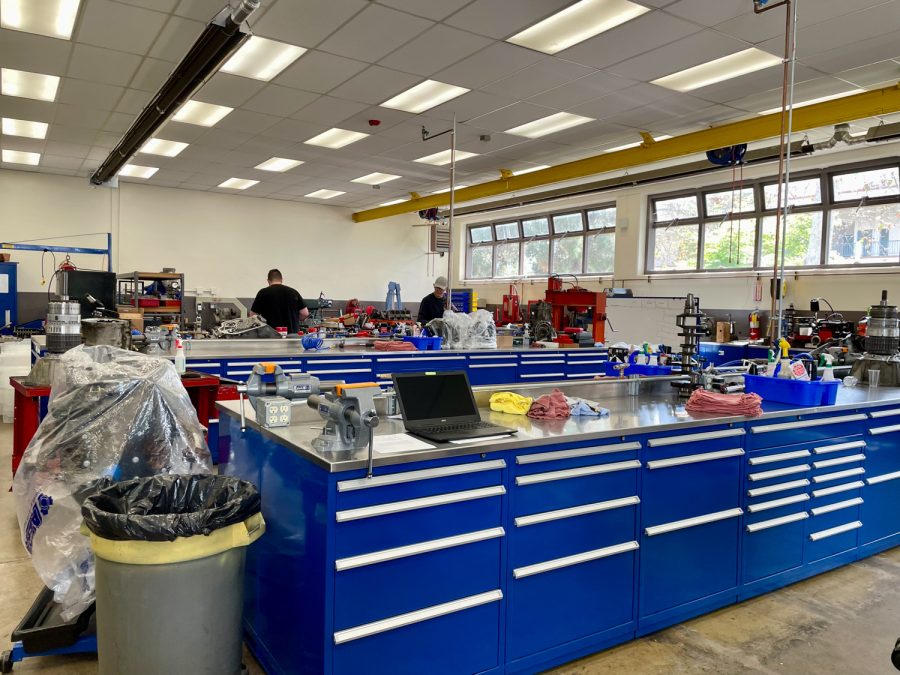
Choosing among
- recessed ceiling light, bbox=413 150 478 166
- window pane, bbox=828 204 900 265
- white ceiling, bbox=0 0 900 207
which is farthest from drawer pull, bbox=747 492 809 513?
recessed ceiling light, bbox=413 150 478 166

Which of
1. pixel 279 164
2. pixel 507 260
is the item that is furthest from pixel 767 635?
pixel 507 260

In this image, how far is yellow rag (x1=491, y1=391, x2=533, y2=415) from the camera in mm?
2475

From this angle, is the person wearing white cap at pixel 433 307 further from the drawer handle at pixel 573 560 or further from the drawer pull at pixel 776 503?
the drawer handle at pixel 573 560

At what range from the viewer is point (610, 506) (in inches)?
84.4

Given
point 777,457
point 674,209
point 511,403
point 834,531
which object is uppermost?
point 674,209

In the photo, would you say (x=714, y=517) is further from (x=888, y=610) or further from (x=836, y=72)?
(x=836, y=72)

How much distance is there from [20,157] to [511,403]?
851 centimetres

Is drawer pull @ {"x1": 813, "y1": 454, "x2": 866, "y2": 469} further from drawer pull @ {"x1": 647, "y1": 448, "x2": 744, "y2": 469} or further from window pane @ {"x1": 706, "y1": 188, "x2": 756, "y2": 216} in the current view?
window pane @ {"x1": 706, "y1": 188, "x2": 756, "y2": 216}

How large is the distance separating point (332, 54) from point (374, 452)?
3.81m

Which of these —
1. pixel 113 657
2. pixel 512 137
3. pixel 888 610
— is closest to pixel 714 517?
pixel 888 610

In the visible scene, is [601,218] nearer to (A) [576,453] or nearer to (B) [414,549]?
(A) [576,453]

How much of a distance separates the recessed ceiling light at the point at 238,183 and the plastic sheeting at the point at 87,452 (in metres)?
7.60

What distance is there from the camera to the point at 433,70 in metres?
4.85

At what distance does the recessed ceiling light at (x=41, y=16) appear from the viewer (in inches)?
154
